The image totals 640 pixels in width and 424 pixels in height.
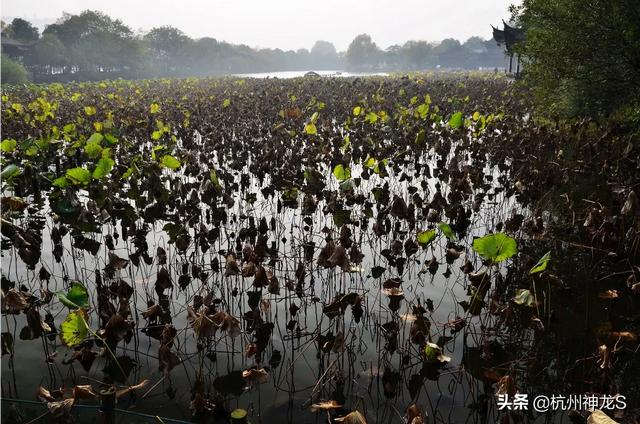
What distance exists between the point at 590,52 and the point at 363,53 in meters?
104

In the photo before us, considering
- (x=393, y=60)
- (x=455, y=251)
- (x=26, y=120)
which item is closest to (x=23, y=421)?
(x=455, y=251)

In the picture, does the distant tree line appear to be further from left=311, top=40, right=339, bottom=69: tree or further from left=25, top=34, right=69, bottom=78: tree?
left=311, top=40, right=339, bottom=69: tree

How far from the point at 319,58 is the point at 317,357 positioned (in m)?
150

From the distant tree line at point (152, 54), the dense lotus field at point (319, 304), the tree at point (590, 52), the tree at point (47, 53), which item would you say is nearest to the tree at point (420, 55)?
the distant tree line at point (152, 54)

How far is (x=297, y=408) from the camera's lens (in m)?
2.85

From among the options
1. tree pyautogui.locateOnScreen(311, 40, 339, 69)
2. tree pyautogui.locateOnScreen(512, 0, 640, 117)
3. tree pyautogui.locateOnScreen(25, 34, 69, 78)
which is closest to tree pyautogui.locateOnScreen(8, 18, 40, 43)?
tree pyautogui.locateOnScreen(25, 34, 69, 78)

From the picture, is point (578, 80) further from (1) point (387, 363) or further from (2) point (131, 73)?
(2) point (131, 73)

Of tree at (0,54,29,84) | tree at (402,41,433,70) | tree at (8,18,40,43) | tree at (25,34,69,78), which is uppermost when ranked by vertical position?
tree at (402,41,433,70)

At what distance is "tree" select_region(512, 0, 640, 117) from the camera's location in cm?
844

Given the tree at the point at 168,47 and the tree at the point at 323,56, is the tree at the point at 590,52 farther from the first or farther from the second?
the tree at the point at 323,56

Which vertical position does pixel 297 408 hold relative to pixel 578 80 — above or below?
below

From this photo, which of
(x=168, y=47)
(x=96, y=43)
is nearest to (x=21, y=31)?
(x=96, y=43)

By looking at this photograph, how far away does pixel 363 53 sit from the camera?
10800 cm

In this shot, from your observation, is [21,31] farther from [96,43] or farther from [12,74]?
[12,74]
